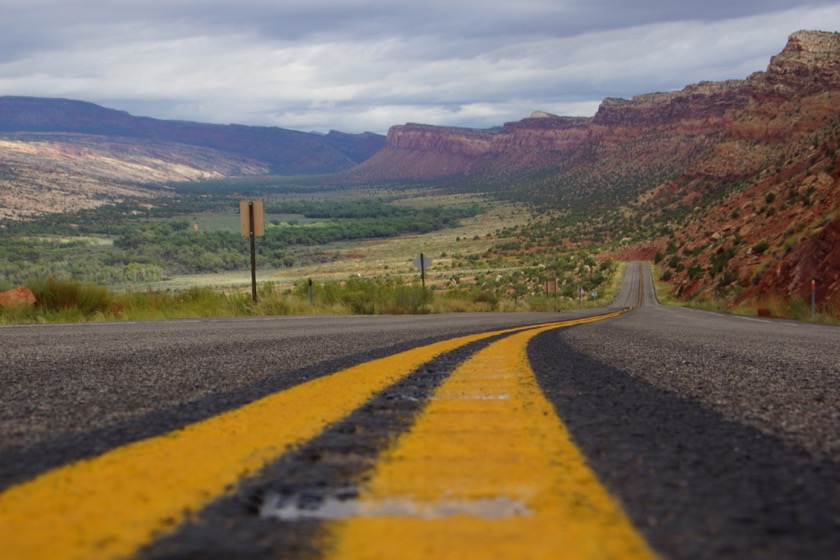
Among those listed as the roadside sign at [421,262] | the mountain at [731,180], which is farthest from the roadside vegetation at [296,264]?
the mountain at [731,180]

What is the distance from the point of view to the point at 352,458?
221cm

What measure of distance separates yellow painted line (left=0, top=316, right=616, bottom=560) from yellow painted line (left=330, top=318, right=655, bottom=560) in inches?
15.6

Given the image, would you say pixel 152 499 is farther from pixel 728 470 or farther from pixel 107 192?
pixel 107 192

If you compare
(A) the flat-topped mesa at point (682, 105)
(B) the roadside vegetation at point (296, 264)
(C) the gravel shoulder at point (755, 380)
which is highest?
(A) the flat-topped mesa at point (682, 105)

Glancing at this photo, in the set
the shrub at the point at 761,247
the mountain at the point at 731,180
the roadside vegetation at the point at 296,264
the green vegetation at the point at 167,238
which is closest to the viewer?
the roadside vegetation at the point at 296,264

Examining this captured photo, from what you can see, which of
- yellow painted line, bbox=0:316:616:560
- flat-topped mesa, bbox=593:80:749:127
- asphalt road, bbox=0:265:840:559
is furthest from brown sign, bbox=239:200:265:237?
flat-topped mesa, bbox=593:80:749:127

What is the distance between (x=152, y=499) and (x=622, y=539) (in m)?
1.09

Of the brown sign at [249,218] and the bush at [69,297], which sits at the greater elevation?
the brown sign at [249,218]

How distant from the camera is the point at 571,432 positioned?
2592 mm

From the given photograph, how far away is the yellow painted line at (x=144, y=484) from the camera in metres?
1.48

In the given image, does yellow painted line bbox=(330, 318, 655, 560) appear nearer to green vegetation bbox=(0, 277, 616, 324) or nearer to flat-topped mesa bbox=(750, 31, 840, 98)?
green vegetation bbox=(0, 277, 616, 324)

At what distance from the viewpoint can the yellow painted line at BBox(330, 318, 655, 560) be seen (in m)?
1.45

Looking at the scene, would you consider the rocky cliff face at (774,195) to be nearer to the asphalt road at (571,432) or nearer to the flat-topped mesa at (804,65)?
the flat-topped mesa at (804,65)

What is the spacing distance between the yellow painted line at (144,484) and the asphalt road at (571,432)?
57 millimetres
